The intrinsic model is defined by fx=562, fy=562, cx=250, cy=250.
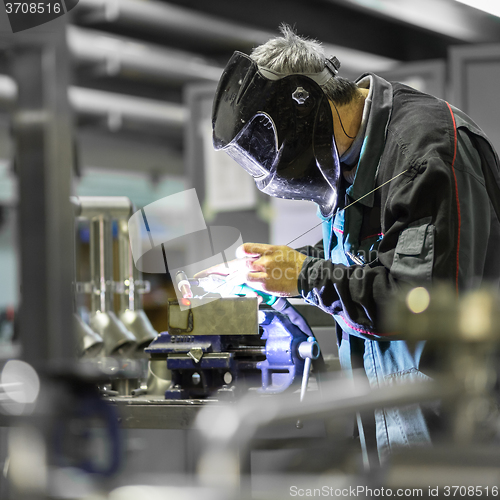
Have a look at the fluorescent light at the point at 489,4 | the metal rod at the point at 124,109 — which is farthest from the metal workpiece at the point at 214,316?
the metal rod at the point at 124,109

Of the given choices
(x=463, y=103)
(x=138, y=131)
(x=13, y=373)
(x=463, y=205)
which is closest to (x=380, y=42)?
(x=463, y=103)

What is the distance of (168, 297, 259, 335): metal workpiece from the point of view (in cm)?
146

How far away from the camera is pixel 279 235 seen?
286 centimetres

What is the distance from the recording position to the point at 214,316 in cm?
147

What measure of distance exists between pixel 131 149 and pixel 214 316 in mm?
3261

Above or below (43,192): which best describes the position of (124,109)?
above

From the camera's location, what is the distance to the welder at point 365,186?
3.79 feet

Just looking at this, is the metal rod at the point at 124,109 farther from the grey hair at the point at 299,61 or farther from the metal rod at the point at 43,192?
the grey hair at the point at 299,61

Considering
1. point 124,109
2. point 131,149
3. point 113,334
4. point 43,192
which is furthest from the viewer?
point 131,149

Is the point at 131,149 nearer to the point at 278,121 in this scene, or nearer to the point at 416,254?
the point at 278,121

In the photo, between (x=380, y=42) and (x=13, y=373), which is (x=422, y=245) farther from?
(x=380, y=42)

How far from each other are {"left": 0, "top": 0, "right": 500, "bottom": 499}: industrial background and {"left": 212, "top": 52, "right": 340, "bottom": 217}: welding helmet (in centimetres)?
27

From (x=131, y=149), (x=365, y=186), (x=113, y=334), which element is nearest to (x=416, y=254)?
(x=365, y=186)

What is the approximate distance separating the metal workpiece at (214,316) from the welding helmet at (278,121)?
35 centimetres
